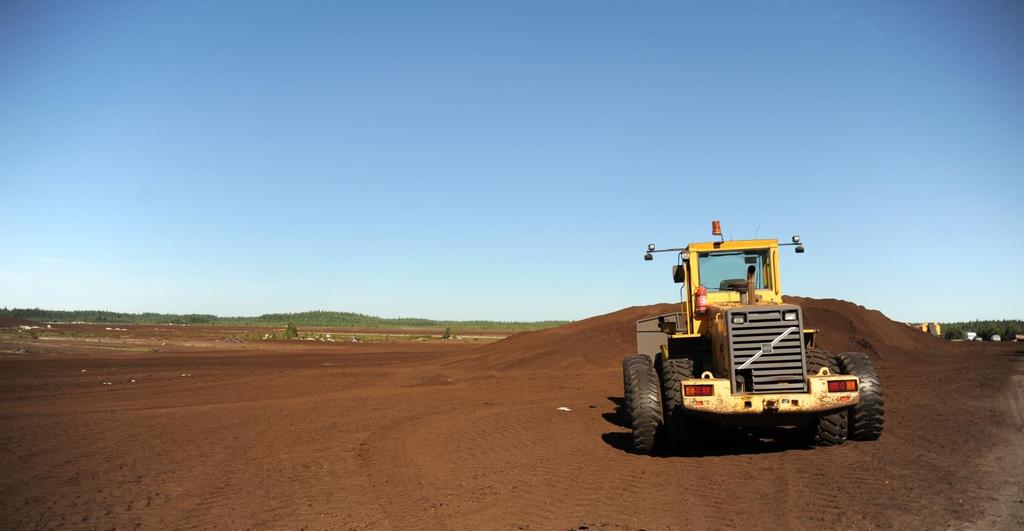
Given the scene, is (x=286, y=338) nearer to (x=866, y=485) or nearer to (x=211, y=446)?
(x=211, y=446)

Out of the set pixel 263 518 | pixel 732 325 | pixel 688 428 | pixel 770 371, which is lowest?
pixel 263 518

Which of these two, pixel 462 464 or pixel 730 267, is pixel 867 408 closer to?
pixel 730 267

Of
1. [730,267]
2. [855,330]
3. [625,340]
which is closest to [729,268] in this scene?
[730,267]

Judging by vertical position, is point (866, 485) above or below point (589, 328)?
below

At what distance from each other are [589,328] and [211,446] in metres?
22.5

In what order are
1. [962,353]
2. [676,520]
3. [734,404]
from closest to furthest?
1. [676,520]
2. [734,404]
3. [962,353]

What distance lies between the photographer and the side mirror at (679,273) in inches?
458

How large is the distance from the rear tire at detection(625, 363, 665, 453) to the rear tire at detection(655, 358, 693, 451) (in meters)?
0.13

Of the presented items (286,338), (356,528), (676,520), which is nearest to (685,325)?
(676,520)

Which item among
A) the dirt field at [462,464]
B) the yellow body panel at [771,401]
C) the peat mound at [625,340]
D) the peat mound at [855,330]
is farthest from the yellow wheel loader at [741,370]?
the peat mound at [855,330]

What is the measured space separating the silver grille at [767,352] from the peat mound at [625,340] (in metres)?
19.3

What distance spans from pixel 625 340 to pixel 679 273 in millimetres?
18639

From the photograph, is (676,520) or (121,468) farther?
(121,468)

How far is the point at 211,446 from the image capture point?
11.2 metres
